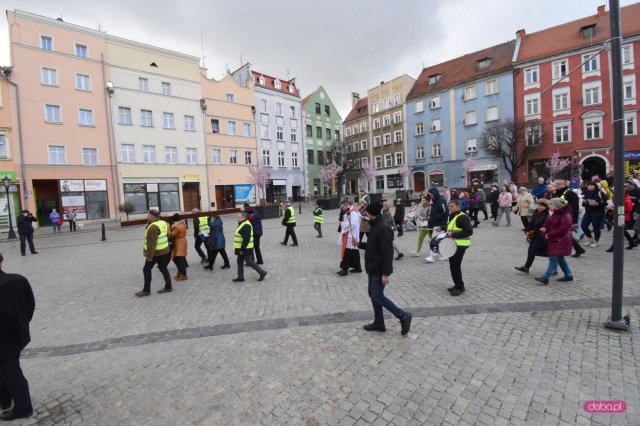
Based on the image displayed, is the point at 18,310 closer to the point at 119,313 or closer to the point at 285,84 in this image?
the point at 119,313

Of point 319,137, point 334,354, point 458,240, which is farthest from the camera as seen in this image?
point 319,137

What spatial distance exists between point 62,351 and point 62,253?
1135cm

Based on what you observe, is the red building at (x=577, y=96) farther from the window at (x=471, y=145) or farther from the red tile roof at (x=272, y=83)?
the red tile roof at (x=272, y=83)

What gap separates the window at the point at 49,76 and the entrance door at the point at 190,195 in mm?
13105

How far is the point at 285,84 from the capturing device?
45.8 meters

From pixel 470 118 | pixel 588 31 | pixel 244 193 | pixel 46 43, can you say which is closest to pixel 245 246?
pixel 46 43

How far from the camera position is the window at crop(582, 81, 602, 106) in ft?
105

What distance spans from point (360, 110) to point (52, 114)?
138 feet

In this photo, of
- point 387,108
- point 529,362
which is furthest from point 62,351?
point 387,108

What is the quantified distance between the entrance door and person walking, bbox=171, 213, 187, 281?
92.2 ft

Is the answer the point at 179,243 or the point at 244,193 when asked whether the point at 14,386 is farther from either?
the point at 244,193

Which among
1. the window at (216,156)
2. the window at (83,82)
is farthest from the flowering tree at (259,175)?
the window at (83,82)

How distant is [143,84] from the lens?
3162 centimetres

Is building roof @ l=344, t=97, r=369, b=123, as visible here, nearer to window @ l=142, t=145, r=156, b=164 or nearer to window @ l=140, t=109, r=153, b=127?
window @ l=140, t=109, r=153, b=127
